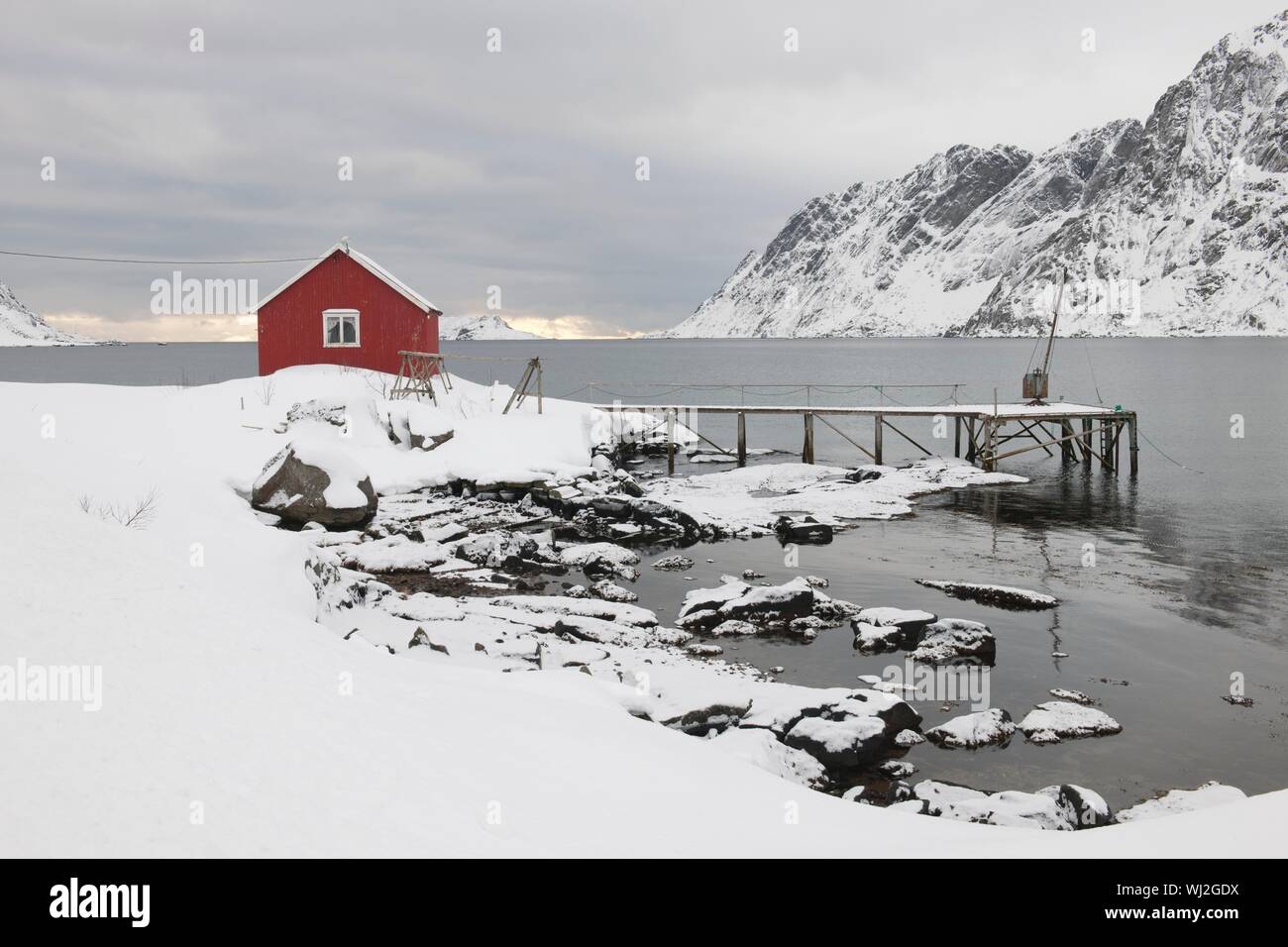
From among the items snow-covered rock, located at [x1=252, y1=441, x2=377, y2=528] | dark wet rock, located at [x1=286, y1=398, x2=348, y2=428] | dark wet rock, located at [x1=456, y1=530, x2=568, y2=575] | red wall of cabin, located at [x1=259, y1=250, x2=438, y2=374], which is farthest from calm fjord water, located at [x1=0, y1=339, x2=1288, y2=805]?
red wall of cabin, located at [x1=259, y1=250, x2=438, y2=374]

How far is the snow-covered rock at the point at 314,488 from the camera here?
814 inches

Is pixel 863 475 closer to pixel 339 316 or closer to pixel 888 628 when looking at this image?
pixel 888 628

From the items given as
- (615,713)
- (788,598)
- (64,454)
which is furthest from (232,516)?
(788,598)

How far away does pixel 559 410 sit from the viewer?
3991cm

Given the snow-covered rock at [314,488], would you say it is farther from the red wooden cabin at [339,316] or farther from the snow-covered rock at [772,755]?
the red wooden cabin at [339,316]

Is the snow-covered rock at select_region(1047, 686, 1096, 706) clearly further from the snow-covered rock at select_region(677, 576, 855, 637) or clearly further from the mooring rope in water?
the mooring rope in water

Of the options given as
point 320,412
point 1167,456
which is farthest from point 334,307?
point 1167,456

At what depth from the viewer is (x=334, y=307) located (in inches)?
1427

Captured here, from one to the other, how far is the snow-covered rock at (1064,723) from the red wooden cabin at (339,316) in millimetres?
30125

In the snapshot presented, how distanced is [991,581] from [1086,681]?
6.20 metres

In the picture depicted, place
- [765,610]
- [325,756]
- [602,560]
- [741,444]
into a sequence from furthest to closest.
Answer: [741,444]
[602,560]
[765,610]
[325,756]

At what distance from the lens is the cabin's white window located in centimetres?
3634

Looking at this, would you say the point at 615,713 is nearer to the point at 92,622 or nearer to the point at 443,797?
the point at 443,797

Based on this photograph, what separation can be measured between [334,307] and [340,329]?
0.89 metres
